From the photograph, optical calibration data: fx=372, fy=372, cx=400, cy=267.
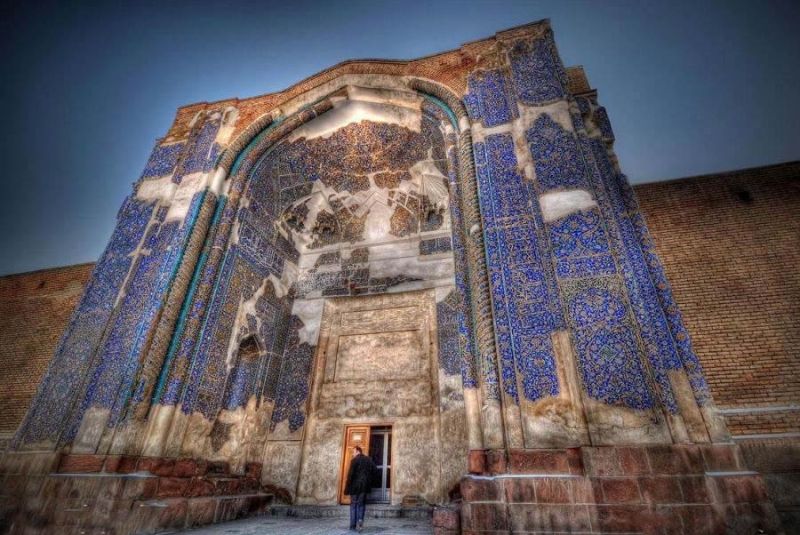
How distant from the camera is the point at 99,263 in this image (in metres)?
5.99

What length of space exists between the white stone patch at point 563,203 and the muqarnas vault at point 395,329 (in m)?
0.03

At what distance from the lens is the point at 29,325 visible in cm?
1003

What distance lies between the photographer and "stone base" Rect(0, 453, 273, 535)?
13.0ft

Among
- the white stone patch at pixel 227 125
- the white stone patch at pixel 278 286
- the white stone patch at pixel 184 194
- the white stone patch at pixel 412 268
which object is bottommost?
the white stone patch at pixel 278 286

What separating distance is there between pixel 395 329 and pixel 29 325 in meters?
10.5

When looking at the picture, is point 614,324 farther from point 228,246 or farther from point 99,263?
point 99,263

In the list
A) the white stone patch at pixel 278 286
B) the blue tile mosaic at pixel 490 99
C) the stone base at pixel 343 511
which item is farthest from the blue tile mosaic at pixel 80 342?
the blue tile mosaic at pixel 490 99

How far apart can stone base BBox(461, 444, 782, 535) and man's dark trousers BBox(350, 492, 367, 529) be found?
1640 millimetres

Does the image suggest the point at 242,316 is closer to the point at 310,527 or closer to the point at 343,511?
the point at 310,527

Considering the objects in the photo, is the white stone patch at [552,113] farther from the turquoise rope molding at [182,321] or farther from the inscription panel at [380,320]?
the turquoise rope molding at [182,321]

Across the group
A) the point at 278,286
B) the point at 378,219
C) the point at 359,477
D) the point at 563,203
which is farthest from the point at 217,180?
the point at 563,203

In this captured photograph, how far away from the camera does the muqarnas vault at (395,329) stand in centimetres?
317

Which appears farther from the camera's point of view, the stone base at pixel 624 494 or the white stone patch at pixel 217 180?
the white stone patch at pixel 217 180

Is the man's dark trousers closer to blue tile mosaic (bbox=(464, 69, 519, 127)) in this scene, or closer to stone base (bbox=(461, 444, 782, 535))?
stone base (bbox=(461, 444, 782, 535))
